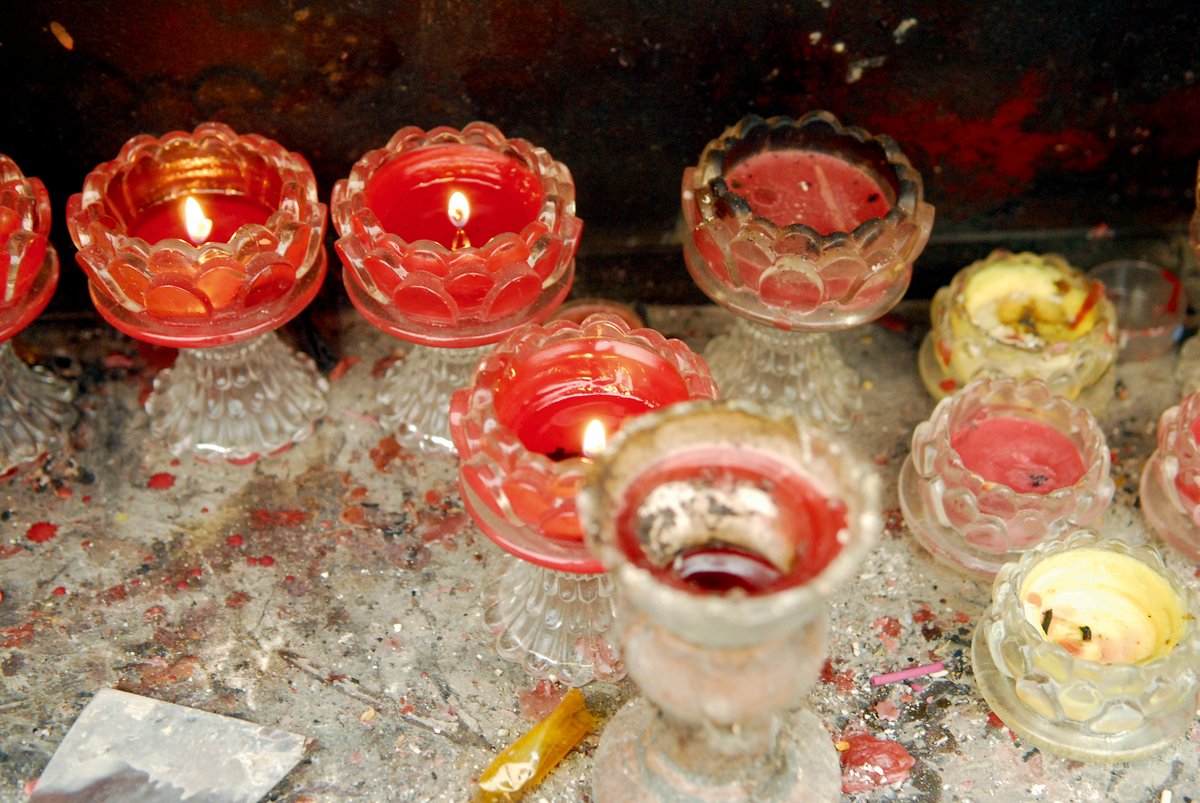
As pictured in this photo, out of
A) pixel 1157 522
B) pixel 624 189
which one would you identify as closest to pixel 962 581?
pixel 1157 522

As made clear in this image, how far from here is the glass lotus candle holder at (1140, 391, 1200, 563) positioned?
1.43 meters

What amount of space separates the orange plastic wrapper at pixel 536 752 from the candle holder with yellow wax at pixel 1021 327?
0.63m

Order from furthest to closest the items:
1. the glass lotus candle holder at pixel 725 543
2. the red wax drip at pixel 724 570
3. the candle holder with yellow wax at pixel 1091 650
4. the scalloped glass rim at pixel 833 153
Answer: the scalloped glass rim at pixel 833 153, the candle holder with yellow wax at pixel 1091 650, the red wax drip at pixel 724 570, the glass lotus candle holder at pixel 725 543

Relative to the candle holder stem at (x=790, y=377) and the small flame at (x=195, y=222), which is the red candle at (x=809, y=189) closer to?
the candle holder stem at (x=790, y=377)

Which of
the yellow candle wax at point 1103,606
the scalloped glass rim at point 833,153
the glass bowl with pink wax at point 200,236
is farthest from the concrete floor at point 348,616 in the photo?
the scalloped glass rim at point 833,153

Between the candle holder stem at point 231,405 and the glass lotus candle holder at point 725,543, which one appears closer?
the glass lotus candle holder at point 725,543

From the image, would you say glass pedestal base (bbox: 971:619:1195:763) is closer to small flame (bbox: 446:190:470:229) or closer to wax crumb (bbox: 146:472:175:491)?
small flame (bbox: 446:190:470:229)

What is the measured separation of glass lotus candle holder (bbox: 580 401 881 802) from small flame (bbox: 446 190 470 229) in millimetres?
531

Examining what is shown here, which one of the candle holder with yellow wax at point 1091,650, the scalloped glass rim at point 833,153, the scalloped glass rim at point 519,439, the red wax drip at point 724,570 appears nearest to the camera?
the red wax drip at point 724,570

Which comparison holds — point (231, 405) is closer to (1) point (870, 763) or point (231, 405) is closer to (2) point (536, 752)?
(2) point (536, 752)

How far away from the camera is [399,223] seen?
1468mm

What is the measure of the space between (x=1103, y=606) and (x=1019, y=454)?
0.21 meters

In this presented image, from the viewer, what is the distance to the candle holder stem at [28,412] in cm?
154

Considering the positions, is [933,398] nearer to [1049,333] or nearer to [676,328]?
[1049,333]
